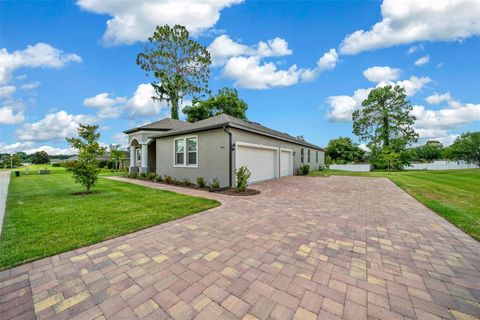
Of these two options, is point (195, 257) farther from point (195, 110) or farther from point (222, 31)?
point (195, 110)

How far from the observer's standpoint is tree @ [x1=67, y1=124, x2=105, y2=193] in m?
7.54

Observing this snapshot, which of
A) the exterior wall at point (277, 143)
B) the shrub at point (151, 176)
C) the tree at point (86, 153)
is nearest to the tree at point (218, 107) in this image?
the exterior wall at point (277, 143)

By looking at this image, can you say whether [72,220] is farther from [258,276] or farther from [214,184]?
[214,184]

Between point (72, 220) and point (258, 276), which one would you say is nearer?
point (258, 276)

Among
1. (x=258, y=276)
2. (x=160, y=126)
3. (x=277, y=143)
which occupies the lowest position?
(x=258, y=276)

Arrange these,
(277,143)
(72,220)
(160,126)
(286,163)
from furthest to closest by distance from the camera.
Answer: (160,126) → (286,163) → (277,143) → (72,220)

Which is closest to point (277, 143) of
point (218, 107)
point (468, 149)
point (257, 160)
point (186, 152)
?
point (257, 160)

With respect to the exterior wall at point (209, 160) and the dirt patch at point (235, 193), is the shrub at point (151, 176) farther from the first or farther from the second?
the dirt patch at point (235, 193)

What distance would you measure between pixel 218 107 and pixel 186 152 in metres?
16.6

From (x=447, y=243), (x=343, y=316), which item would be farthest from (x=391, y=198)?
(x=343, y=316)

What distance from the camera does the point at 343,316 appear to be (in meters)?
1.74

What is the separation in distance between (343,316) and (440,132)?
48295 millimetres

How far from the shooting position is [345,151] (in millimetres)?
34250

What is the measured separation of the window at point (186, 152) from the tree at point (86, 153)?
405 cm
